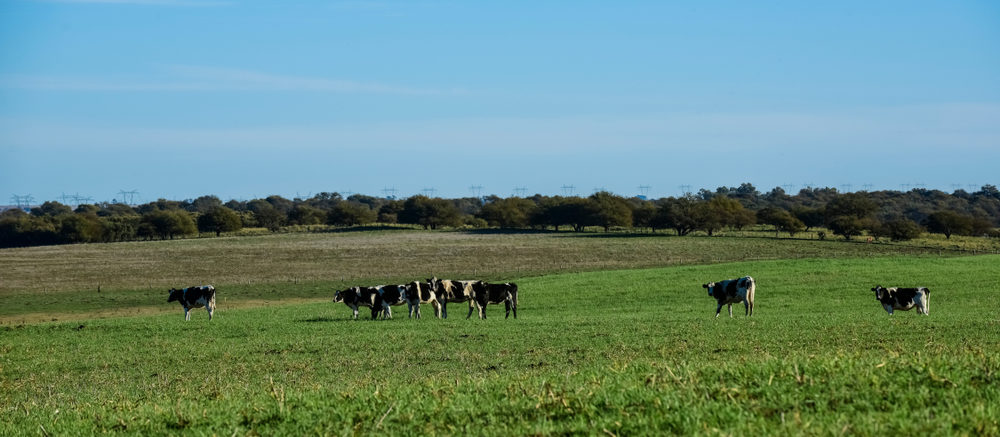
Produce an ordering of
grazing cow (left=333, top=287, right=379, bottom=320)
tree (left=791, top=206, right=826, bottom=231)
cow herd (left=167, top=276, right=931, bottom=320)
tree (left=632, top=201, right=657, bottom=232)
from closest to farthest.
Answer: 1. cow herd (left=167, top=276, right=931, bottom=320)
2. grazing cow (left=333, top=287, right=379, bottom=320)
3. tree (left=791, top=206, right=826, bottom=231)
4. tree (left=632, top=201, right=657, bottom=232)

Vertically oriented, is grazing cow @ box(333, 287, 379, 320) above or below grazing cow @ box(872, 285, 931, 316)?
below

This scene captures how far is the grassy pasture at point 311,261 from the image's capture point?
171ft

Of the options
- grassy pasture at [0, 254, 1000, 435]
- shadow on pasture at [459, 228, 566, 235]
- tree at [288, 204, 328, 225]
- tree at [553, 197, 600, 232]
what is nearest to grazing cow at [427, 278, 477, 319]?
grassy pasture at [0, 254, 1000, 435]

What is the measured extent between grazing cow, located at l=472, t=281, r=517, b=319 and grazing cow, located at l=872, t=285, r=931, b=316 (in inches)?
496

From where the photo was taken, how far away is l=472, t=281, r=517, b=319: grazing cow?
102 ft

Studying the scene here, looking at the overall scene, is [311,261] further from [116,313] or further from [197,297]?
[197,297]

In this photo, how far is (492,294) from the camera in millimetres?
31406

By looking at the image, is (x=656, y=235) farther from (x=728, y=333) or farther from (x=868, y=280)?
(x=728, y=333)

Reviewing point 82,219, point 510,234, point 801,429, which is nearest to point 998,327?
point 801,429

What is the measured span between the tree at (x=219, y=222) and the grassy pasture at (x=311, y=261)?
20110mm

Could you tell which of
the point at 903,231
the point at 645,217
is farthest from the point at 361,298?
the point at 645,217

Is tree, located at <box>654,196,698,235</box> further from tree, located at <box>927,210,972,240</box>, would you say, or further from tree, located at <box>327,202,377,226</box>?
tree, located at <box>327,202,377,226</box>

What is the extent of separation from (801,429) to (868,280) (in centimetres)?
3645

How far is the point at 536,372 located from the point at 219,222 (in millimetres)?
138934
